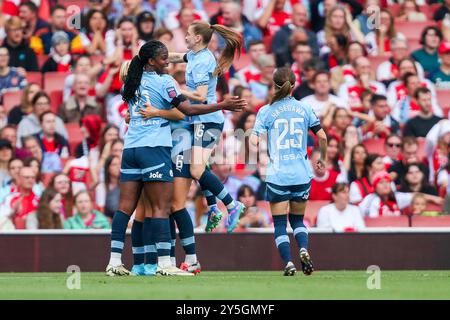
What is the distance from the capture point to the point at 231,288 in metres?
11.1

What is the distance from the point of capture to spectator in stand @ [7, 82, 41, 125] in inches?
725

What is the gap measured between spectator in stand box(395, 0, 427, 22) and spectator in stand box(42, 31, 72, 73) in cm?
556

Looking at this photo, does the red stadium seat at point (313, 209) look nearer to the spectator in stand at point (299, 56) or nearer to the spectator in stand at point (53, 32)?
the spectator in stand at point (299, 56)

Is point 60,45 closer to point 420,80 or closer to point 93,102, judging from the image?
point 93,102

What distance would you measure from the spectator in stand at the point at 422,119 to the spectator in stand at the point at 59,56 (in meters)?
5.21

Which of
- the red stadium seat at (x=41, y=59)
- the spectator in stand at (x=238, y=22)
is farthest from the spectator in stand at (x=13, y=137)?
the spectator in stand at (x=238, y=22)

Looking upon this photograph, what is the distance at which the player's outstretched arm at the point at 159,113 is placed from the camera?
12.4 m

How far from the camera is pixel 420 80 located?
774 inches

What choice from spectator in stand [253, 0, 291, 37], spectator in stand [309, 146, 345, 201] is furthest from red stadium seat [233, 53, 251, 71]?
spectator in stand [309, 146, 345, 201]

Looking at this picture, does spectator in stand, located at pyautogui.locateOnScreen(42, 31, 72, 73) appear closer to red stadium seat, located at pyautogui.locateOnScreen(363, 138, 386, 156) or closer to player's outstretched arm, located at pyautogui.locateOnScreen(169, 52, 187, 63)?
red stadium seat, located at pyautogui.locateOnScreen(363, 138, 386, 156)

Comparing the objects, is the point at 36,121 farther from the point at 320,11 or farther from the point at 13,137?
the point at 320,11

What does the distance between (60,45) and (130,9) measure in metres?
1.26

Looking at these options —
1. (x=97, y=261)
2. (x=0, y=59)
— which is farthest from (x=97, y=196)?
(x=0, y=59)

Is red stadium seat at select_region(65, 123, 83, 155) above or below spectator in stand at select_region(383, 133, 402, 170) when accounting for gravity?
above
